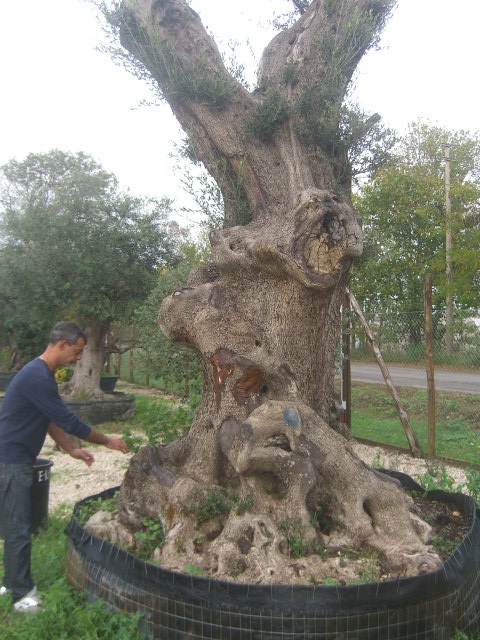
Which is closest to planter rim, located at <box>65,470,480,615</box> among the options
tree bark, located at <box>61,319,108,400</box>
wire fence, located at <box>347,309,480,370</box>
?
wire fence, located at <box>347,309,480,370</box>

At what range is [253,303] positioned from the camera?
15.2ft

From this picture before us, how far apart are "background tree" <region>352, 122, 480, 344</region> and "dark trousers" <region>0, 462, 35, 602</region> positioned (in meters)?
21.7

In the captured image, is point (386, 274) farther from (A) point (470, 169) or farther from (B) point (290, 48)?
(B) point (290, 48)

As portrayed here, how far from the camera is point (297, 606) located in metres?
3.02

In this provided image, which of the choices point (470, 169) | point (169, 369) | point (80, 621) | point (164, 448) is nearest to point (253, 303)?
point (164, 448)

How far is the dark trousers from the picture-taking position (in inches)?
151

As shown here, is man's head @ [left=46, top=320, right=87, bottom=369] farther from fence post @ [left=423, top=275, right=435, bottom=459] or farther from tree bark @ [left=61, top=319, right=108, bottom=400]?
tree bark @ [left=61, top=319, right=108, bottom=400]

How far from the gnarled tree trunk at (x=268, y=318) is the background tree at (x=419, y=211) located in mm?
19567

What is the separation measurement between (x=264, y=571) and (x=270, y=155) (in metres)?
3.37

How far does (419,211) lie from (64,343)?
24804mm

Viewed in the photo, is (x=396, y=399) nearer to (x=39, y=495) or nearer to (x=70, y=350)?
(x=39, y=495)

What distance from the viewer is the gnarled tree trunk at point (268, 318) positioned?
3.82m

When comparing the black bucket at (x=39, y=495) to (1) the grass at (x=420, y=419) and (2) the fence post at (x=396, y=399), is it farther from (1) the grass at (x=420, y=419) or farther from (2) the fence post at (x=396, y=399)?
(1) the grass at (x=420, y=419)

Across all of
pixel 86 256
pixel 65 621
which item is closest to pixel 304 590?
pixel 65 621
